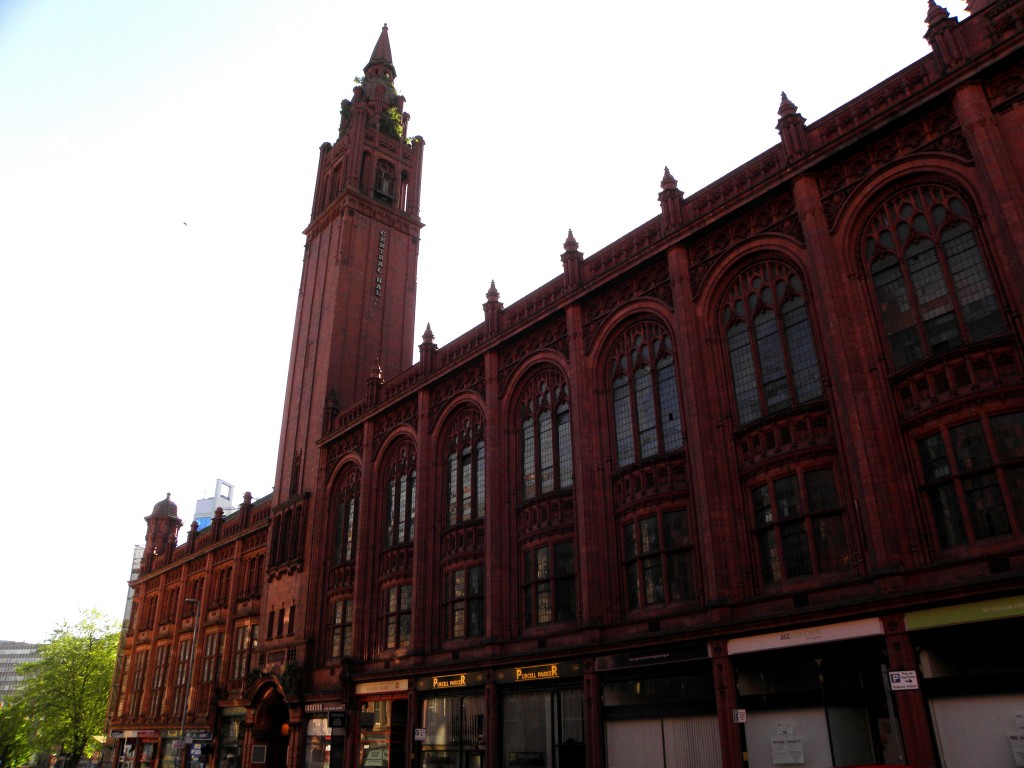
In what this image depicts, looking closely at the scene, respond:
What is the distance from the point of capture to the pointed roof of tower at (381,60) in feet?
192

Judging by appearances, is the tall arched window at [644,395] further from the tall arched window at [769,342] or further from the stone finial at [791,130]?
the stone finial at [791,130]

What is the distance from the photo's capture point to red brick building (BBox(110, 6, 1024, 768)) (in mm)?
16969

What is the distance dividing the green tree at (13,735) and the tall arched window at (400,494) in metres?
66.0

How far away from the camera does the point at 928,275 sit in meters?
19.1

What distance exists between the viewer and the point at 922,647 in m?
16.6

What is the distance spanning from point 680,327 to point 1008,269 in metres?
9.21

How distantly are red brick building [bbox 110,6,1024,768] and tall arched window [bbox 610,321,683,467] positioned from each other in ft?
0.35

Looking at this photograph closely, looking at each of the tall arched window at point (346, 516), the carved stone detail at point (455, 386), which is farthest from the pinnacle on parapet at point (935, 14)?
the tall arched window at point (346, 516)

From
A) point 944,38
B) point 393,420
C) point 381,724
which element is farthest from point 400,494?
point 944,38

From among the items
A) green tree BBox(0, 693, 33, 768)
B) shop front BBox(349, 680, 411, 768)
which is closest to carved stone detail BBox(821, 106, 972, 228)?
shop front BBox(349, 680, 411, 768)

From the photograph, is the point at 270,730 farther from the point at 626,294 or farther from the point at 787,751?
the point at 787,751

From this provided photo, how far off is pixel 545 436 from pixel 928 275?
14.4 metres

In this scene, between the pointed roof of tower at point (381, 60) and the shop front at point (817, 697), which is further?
the pointed roof of tower at point (381, 60)

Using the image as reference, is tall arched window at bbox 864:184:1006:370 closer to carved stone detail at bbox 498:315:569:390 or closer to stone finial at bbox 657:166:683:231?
stone finial at bbox 657:166:683:231
